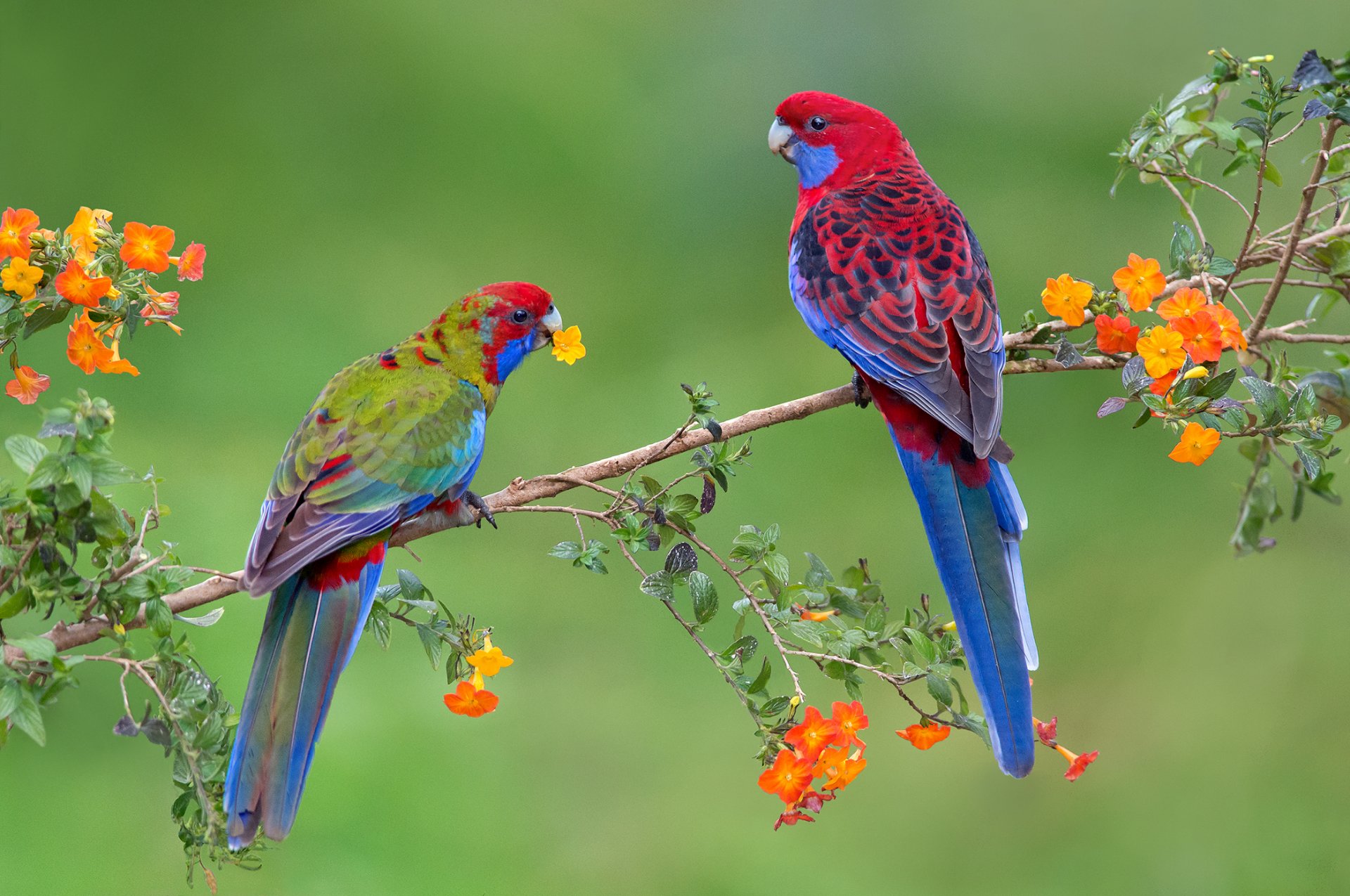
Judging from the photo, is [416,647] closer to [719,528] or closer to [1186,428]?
[719,528]

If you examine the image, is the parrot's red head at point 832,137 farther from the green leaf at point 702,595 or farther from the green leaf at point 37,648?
the green leaf at point 37,648

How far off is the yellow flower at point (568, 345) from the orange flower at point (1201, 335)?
0.71 metres

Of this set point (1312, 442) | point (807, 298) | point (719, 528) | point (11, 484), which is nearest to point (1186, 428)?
point (1312, 442)

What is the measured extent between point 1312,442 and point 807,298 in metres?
0.73

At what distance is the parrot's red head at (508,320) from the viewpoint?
5.75 feet

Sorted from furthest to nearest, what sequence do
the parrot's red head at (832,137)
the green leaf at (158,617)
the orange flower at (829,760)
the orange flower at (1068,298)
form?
1. the parrot's red head at (832,137)
2. the orange flower at (1068,298)
3. the orange flower at (829,760)
4. the green leaf at (158,617)

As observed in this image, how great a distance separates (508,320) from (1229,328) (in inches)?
37.6

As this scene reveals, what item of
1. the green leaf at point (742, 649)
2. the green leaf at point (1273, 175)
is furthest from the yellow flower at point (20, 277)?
the green leaf at point (1273, 175)

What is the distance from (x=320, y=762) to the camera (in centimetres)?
257

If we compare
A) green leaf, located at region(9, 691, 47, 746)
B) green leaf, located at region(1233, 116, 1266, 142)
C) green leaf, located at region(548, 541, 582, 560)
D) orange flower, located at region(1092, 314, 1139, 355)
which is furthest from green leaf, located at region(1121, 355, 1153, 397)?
green leaf, located at region(9, 691, 47, 746)

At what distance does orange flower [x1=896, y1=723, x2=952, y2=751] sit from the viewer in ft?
4.50

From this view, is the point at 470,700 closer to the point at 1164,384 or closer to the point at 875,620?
the point at 875,620

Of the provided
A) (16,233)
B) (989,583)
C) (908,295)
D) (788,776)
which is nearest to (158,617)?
(16,233)

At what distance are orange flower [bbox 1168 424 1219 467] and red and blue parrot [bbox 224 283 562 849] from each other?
833 millimetres
